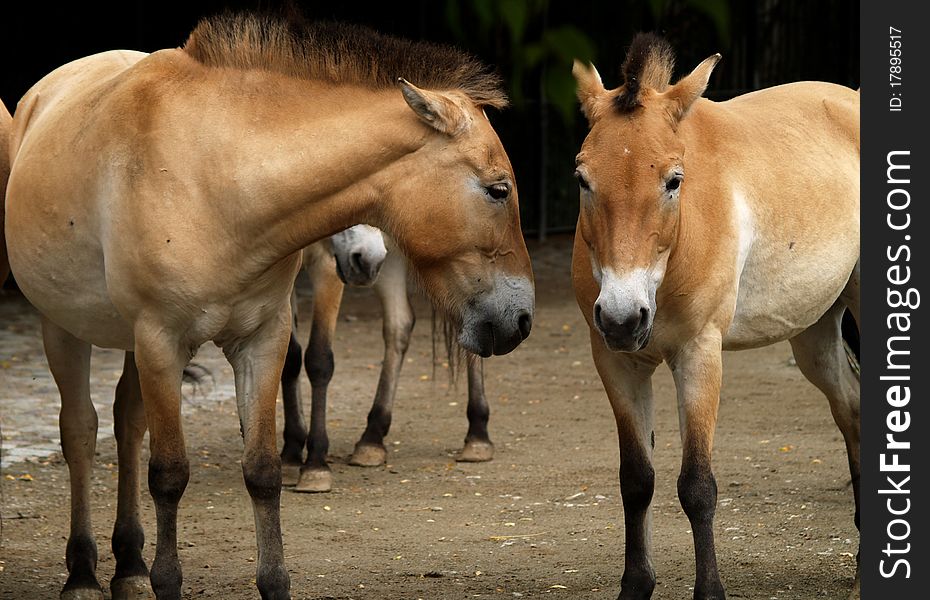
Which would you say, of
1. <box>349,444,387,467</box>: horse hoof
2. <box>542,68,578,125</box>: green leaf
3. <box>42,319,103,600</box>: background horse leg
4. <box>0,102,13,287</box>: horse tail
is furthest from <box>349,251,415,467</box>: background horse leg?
<box>542,68,578,125</box>: green leaf

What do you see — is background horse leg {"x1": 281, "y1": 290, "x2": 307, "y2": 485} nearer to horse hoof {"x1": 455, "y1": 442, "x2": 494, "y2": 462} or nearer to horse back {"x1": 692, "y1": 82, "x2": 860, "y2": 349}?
horse hoof {"x1": 455, "y1": 442, "x2": 494, "y2": 462}

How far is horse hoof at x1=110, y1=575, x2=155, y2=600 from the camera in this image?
457 cm

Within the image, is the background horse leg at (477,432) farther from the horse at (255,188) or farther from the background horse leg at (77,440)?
the horse at (255,188)

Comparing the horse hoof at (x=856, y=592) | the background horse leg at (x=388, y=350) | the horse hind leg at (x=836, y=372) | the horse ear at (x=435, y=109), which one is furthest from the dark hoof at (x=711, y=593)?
the background horse leg at (x=388, y=350)

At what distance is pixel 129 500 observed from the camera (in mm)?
4691

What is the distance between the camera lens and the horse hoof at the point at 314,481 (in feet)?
20.7

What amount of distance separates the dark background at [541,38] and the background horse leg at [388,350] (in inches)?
43.2

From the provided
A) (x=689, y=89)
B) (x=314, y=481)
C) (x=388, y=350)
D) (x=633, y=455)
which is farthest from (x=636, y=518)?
(x=388, y=350)

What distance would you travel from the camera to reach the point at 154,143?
381 cm

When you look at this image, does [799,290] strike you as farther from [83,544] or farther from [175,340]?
[83,544]

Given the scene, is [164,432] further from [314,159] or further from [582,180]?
[582,180]

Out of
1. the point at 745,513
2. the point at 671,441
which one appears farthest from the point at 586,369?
the point at 745,513

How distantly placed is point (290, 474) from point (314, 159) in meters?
3.11
